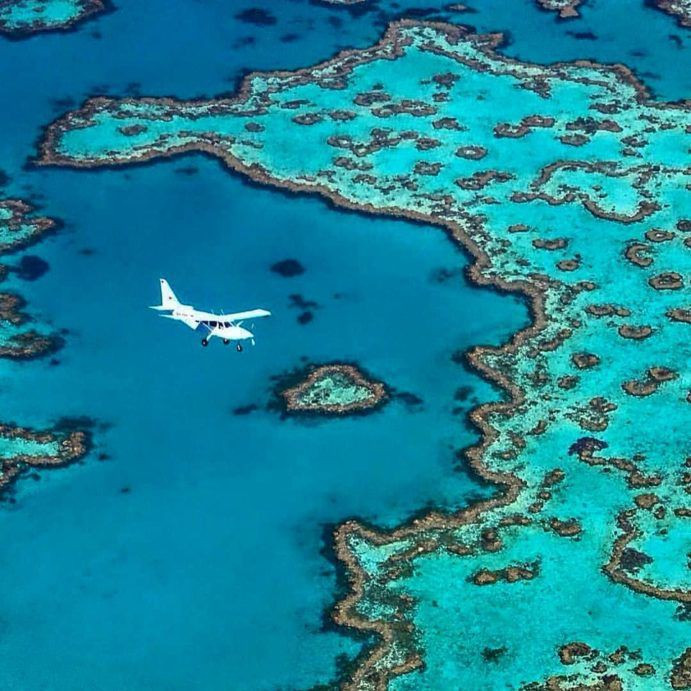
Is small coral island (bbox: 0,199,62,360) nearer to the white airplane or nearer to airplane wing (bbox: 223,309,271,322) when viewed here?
the white airplane

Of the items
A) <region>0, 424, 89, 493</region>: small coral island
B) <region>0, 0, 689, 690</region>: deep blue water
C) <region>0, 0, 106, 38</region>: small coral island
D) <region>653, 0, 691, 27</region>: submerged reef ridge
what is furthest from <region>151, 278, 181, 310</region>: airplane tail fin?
<region>653, 0, 691, 27</region>: submerged reef ridge

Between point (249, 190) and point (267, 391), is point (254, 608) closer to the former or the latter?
point (267, 391)

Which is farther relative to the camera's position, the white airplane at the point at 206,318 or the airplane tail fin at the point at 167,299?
the airplane tail fin at the point at 167,299

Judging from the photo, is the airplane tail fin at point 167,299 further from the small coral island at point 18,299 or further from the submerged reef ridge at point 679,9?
the submerged reef ridge at point 679,9

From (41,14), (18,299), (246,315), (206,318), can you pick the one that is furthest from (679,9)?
(18,299)

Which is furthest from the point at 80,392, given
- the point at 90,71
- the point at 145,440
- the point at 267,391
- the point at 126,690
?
the point at 90,71

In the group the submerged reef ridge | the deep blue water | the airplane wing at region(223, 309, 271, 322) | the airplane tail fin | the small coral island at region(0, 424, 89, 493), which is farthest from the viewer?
the submerged reef ridge

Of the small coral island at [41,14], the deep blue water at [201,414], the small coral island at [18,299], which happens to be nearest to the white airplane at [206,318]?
the deep blue water at [201,414]
